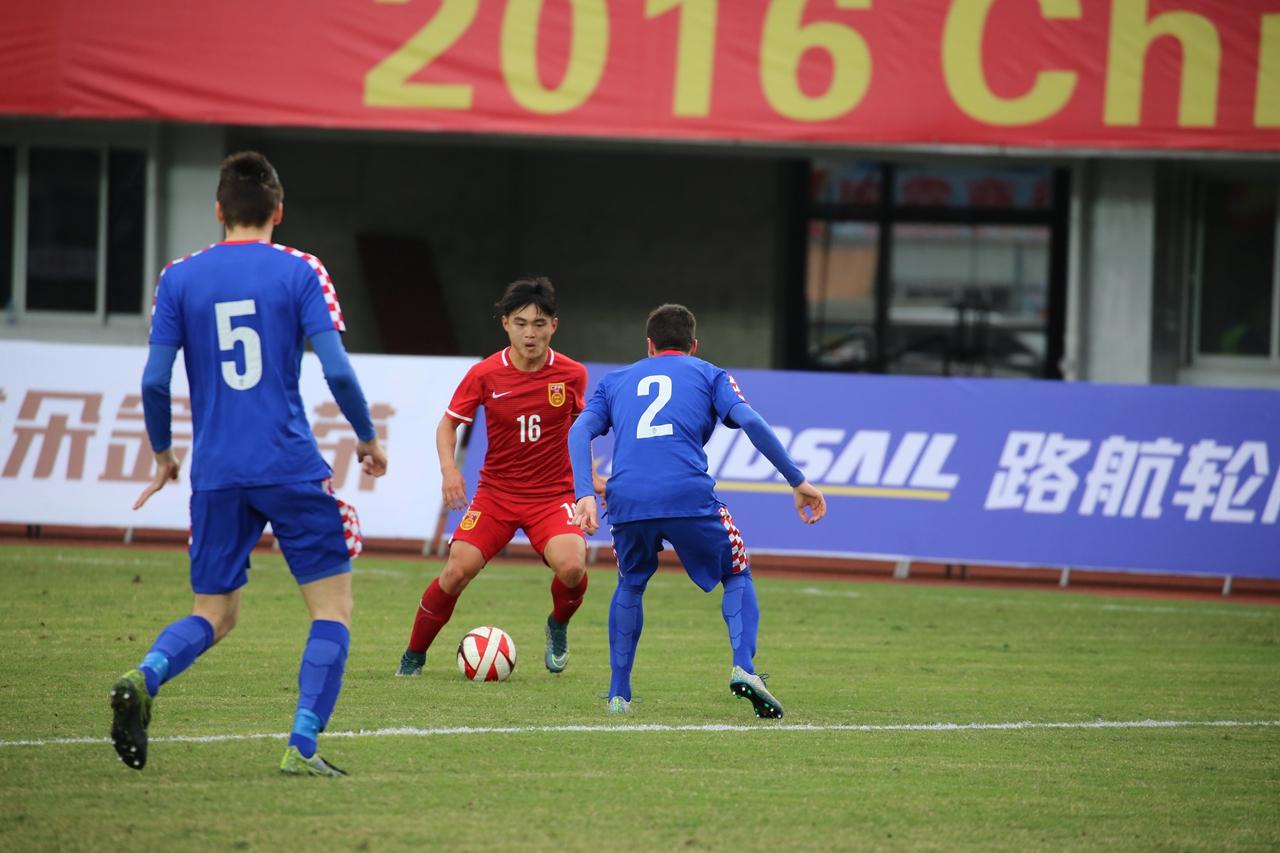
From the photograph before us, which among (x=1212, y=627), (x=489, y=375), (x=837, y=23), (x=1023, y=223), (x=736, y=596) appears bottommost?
(x=1212, y=627)

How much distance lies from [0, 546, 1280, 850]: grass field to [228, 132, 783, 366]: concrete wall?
12.2 metres

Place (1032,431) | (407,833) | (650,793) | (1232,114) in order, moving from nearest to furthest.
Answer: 1. (407,833)
2. (650,793)
3. (1032,431)
4. (1232,114)

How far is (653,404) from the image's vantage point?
27.8 feet

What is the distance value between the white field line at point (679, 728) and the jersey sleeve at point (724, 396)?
4.51ft

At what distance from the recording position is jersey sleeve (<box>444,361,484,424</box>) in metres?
9.55

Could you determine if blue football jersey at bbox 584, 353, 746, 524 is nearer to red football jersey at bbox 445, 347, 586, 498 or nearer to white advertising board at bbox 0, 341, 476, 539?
red football jersey at bbox 445, 347, 586, 498

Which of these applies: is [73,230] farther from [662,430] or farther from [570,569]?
[662,430]

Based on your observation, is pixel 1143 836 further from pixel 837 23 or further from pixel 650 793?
pixel 837 23

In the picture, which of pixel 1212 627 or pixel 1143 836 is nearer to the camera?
pixel 1143 836

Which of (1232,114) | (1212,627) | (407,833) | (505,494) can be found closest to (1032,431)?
(1212,627)

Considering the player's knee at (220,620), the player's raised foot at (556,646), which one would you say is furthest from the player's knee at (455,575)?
the player's knee at (220,620)

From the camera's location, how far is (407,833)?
5855 mm

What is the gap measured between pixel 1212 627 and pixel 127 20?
12389mm

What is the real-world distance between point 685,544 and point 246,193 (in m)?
2.89
